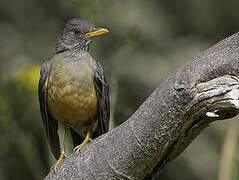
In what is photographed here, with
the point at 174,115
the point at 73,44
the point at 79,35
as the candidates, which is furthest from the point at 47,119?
the point at 174,115

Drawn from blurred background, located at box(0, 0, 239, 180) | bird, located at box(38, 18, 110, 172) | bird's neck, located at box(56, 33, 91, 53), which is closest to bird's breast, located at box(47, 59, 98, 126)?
bird, located at box(38, 18, 110, 172)

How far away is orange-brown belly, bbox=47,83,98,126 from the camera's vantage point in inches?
181

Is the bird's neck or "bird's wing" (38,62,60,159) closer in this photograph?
"bird's wing" (38,62,60,159)

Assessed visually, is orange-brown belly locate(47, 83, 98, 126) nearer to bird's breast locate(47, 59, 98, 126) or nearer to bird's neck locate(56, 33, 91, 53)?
bird's breast locate(47, 59, 98, 126)

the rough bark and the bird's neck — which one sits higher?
the bird's neck

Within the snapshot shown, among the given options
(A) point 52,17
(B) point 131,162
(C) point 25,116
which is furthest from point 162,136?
(A) point 52,17

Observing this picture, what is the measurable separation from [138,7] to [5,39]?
205cm

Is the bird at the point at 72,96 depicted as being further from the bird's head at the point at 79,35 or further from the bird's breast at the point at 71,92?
the bird's head at the point at 79,35

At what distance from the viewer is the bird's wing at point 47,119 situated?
15.3 ft

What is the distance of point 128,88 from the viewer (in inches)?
280

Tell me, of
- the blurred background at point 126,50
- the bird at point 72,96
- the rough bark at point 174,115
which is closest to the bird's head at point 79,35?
the bird at point 72,96

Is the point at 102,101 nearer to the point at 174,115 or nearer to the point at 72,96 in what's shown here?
the point at 72,96

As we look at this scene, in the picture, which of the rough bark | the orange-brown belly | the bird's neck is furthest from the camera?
the bird's neck

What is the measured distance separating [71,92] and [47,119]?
358mm
